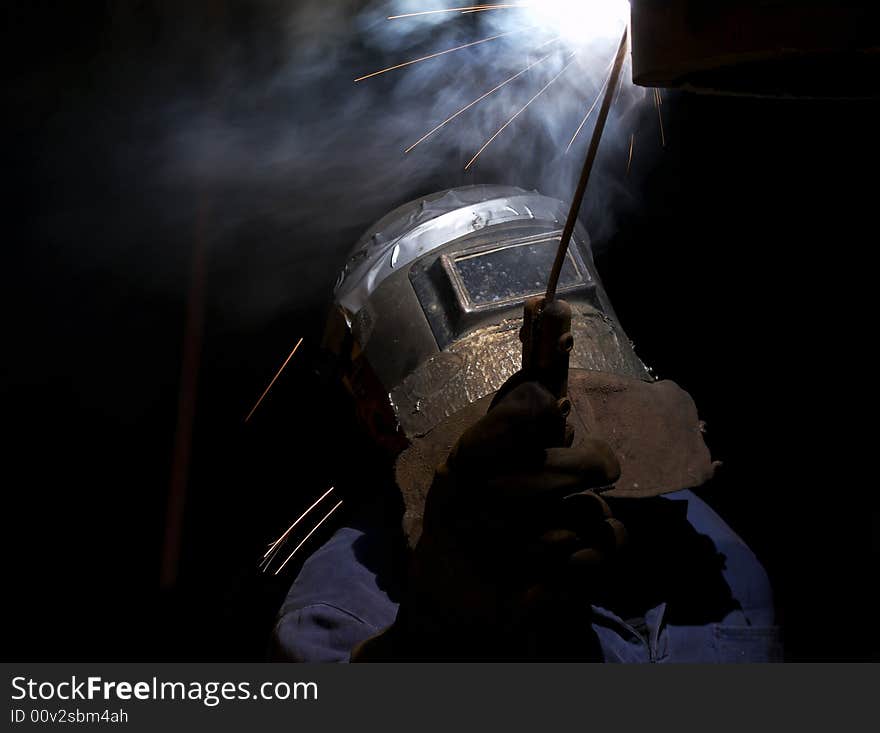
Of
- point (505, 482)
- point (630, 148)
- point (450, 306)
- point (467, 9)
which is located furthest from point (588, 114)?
point (505, 482)

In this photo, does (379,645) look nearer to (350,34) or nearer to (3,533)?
(3,533)

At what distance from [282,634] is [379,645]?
1.31ft

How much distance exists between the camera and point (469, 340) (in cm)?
202

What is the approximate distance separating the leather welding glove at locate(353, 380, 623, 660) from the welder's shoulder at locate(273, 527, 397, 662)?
366mm

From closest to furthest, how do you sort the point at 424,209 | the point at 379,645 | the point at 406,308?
the point at 379,645 → the point at 406,308 → the point at 424,209

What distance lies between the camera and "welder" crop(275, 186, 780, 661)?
4.50 feet

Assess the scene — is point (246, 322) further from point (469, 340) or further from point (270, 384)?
point (469, 340)

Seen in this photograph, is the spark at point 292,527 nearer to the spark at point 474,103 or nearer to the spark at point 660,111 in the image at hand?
the spark at point 474,103

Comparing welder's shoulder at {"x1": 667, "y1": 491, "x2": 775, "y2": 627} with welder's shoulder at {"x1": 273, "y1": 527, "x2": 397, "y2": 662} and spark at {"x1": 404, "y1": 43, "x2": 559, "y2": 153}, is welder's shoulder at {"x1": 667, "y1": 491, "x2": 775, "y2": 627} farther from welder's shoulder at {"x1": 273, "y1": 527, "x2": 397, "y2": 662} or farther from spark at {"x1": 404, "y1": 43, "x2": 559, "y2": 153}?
spark at {"x1": 404, "y1": 43, "x2": 559, "y2": 153}

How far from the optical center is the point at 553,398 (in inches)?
51.4

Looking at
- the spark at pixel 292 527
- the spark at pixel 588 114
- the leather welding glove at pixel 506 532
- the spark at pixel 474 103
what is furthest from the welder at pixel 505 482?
the spark at pixel 292 527

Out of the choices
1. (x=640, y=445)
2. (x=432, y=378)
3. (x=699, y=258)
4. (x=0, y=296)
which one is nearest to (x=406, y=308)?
(x=432, y=378)

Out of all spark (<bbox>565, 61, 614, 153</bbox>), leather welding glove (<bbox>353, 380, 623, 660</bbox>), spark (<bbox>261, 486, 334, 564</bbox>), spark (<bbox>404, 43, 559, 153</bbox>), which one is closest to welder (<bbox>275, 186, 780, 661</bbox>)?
leather welding glove (<bbox>353, 380, 623, 660</bbox>)

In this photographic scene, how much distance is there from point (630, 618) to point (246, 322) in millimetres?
1642
